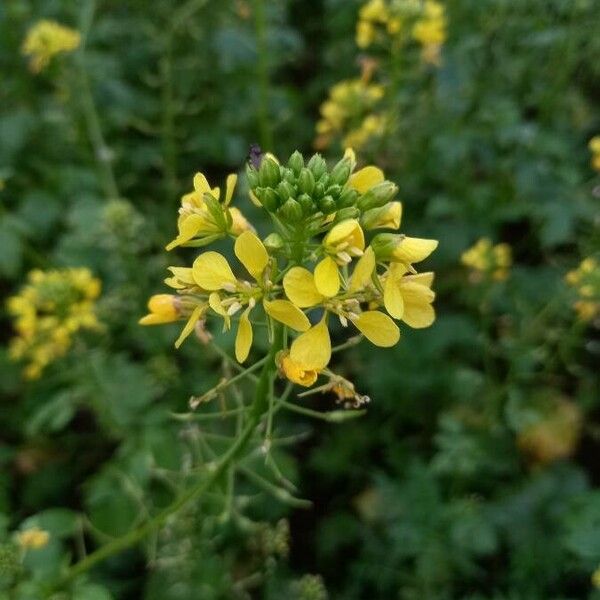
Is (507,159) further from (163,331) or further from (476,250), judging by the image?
(163,331)

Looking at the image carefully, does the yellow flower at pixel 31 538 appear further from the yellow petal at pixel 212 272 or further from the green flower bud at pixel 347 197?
the green flower bud at pixel 347 197

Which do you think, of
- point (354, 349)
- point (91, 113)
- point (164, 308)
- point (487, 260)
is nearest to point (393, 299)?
point (164, 308)

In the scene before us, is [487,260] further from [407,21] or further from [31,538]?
[31,538]

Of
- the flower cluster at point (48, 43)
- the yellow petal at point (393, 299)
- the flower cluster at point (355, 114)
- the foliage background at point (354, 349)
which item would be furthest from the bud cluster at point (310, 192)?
the flower cluster at point (48, 43)

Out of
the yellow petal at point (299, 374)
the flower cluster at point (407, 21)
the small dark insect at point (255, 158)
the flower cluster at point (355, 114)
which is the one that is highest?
the flower cluster at point (407, 21)

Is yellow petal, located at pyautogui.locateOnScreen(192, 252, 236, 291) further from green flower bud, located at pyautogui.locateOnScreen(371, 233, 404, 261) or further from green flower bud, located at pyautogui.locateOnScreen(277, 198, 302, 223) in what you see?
green flower bud, located at pyautogui.locateOnScreen(371, 233, 404, 261)
